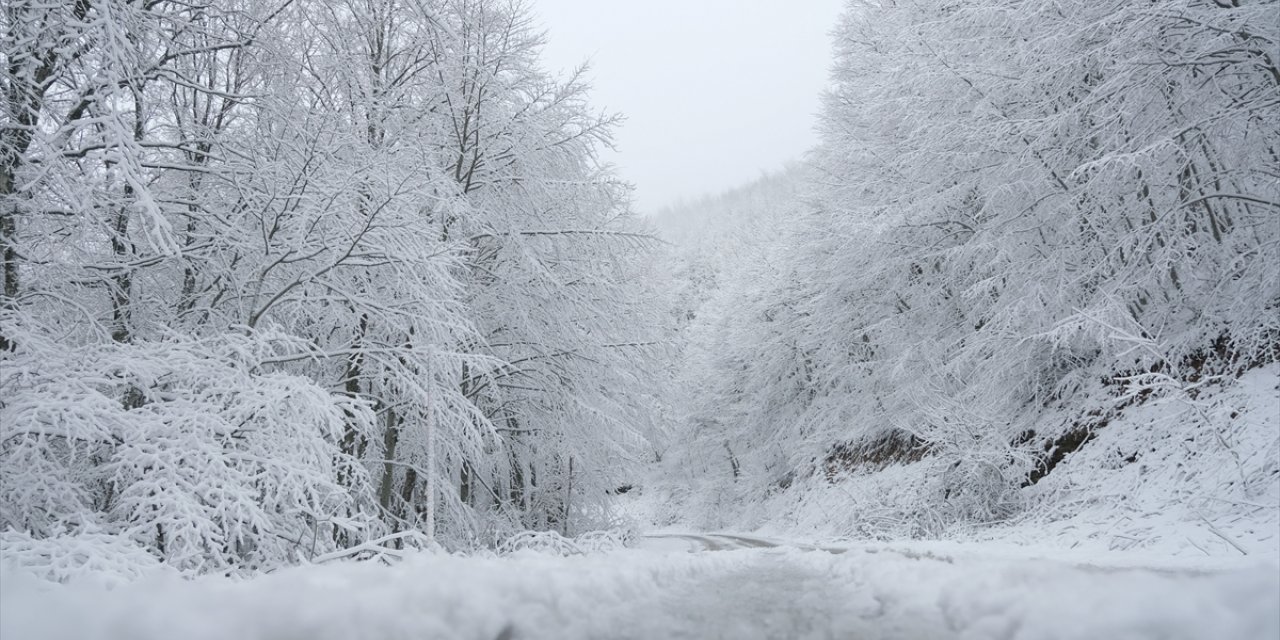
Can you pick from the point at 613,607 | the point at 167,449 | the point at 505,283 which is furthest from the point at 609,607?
the point at 505,283

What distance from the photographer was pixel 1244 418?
7496 mm

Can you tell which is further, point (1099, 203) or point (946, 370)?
point (946, 370)

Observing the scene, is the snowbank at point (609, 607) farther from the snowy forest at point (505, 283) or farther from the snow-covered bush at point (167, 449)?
the snow-covered bush at point (167, 449)

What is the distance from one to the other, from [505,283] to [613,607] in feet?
26.9

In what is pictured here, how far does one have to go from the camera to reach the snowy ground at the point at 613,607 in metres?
1.85

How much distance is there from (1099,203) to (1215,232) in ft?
5.19

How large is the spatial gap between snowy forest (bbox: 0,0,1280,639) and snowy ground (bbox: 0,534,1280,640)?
0.30m

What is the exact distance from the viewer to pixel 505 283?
10672 mm

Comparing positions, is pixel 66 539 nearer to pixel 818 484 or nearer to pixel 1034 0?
pixel 1034 0

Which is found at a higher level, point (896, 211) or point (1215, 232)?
point (896, 211)

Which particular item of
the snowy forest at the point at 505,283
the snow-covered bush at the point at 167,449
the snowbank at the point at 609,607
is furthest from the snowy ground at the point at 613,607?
the snow-covered bush at the point at 167,449

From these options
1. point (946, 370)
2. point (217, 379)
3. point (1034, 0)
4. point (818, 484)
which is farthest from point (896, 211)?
point (217, 379)

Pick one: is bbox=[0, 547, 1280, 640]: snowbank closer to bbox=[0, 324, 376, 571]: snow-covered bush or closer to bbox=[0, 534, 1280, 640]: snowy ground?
bbox=[0, 534, 1280, 640]: snowy ground

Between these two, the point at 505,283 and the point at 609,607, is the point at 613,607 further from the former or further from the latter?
A: the point at 505,283
